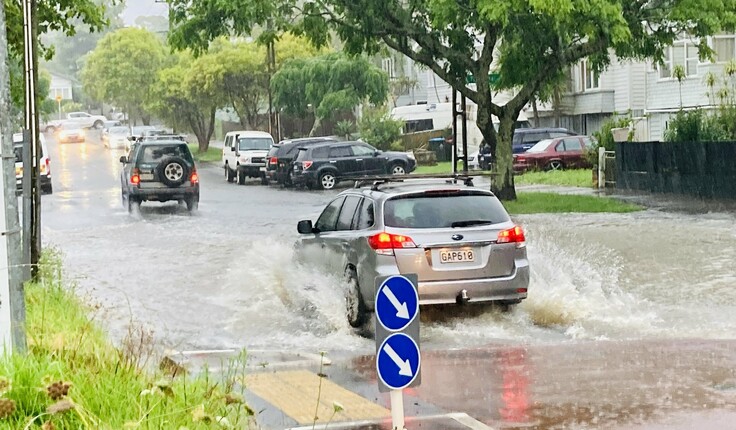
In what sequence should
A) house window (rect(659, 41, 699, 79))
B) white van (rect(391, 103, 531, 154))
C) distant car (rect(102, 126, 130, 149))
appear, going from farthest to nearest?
distant car (rect(102, 126, 130, 149)), white van (rect(391, 103, 531, 154)), house window (rect(659, 41, 699, 79))

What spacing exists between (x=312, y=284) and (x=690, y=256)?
23.9ft

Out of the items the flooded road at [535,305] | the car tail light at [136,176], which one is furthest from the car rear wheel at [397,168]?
the flooded road at [535,305]

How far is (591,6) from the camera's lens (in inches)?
1016

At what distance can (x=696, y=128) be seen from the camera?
32438 mm

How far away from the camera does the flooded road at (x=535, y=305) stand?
990 centimetres

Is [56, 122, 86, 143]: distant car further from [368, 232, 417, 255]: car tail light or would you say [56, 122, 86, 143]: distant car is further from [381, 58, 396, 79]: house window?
[368, 232, 417, 255]: car tail light

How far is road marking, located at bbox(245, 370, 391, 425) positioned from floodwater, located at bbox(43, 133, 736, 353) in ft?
6.18

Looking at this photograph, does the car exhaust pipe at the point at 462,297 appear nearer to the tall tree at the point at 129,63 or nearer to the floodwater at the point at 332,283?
the floodwater at the point at 332,283

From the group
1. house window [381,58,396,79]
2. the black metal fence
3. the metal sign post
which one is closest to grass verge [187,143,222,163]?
house window [381,58,396,79]

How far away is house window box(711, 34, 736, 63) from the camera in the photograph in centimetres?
4250

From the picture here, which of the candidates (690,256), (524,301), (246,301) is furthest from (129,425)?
(690,256)

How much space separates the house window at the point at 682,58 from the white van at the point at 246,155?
48.3 ft

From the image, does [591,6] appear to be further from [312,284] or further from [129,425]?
[129,425]

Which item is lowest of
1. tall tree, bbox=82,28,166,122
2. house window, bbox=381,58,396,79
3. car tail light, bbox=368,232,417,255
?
car tail light, bbox=368,232,417,255
